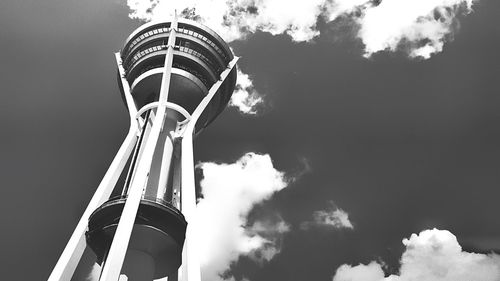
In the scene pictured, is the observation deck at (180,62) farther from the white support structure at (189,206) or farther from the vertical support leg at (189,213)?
the vertical support leg at (189,213)

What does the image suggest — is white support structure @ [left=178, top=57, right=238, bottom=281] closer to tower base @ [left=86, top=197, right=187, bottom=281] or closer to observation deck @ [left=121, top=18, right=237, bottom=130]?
tower base @ [left=86, top=197, right=187, bottom=281]

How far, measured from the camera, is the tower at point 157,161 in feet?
80.3

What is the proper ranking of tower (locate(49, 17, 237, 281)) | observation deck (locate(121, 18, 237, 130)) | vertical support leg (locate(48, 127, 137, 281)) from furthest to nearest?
1. observation deck (locate(121, 18, 237, 130))
2. tower (locate(49, 17, 237, 281))
3. vertical support leg (locate(48, 127, 137, 281))

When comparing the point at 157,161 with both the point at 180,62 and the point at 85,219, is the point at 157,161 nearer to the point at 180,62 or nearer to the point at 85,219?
the point at 85,219

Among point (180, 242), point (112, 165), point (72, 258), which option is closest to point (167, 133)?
point (112, 165)

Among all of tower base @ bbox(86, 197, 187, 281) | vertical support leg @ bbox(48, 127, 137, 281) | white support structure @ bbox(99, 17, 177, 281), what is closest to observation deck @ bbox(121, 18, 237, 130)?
white support structure @ bbox(99, 17, 177, 281)

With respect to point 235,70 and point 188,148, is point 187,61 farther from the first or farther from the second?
point 188,148

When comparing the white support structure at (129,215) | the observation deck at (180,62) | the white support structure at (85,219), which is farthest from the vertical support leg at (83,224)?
the observation deck at (180,62)

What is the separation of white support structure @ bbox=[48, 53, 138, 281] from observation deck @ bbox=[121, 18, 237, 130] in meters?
6.12

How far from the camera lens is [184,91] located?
39.9 meters

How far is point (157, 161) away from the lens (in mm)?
34531

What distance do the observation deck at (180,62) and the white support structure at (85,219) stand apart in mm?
6117

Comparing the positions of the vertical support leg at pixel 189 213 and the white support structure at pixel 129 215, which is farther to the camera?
the vertical support leg at pixel 189 213

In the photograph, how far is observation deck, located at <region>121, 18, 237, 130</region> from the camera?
3969cm
